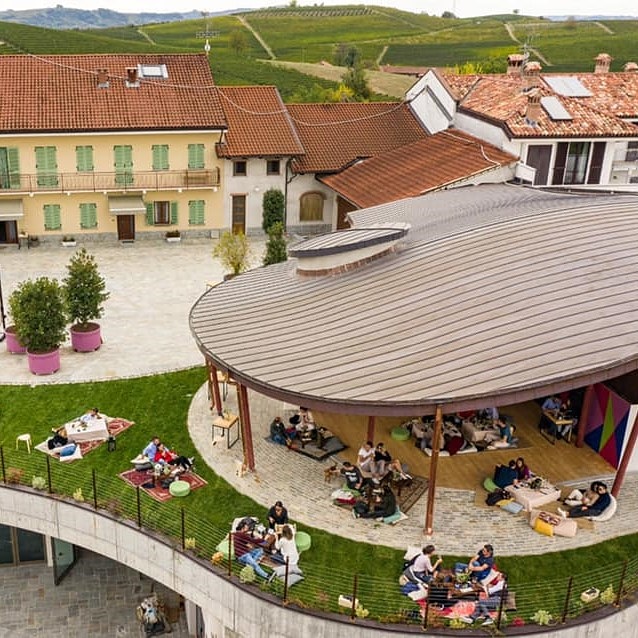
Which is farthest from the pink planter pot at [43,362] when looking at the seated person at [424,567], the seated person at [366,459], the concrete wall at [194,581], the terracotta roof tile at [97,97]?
the terracotta roof tile at [97,97]

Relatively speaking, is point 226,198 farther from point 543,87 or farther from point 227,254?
point 543,87

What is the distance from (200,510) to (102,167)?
2676 cm

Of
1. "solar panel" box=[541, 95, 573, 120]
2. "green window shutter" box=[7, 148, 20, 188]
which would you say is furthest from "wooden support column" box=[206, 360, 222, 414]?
"solar panel" box=[541, 95, 573, 120]

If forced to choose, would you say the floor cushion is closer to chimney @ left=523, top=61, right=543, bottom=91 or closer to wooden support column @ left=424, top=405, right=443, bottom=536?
wooden support column @ left=424, top=405, right=443, bottom=536

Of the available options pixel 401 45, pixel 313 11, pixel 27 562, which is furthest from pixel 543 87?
pixel 313 11

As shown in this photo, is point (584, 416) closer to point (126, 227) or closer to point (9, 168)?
point (126, 227)

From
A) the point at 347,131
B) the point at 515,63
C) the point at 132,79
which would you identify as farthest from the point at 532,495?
the point at 515,63

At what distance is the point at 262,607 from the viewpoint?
55.8 feet

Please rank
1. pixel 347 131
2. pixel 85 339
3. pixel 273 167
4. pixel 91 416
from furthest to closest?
pixel 347 131 < pixel 273 167 < pixel 85 339 < pixel 91 416

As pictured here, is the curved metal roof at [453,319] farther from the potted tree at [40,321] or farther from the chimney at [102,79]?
the chimney at [102,79]

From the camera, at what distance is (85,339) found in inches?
1166

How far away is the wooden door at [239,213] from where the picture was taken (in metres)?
45.0

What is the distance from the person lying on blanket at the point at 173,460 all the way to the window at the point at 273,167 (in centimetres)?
2559

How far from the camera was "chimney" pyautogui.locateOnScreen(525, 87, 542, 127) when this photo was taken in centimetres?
4050
